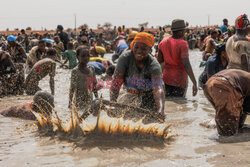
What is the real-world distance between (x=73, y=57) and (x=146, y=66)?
863cm

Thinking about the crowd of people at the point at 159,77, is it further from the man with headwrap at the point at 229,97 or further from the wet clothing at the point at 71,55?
the wet clothing at the point at 71,55

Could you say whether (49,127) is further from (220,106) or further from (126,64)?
(220,106)

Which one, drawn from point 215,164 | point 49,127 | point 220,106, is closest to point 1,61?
point 49,127

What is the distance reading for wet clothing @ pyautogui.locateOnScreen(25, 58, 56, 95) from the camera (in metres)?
7.61

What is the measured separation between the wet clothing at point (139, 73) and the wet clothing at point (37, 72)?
3374mm

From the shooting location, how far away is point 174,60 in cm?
634

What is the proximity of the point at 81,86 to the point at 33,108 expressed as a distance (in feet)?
3.01

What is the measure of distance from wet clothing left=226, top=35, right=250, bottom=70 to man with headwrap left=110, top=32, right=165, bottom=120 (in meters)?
1.22

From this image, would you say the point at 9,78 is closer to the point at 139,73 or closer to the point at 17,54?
the point at 17,54

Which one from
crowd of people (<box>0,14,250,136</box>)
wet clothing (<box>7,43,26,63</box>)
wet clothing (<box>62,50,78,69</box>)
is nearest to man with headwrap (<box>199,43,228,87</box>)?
crowd of people (<box>0,14,250,136</box>)

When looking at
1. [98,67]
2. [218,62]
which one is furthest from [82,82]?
[98,67]

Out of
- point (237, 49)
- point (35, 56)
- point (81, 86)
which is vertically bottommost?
point (81, 86)

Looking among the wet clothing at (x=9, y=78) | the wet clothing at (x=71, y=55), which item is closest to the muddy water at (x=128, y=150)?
the wet clothing at (x=9, y=78)

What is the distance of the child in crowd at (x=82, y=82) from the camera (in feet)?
19.2
